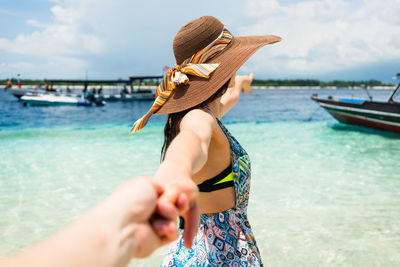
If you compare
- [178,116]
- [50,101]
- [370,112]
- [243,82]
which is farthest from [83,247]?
[50,101]

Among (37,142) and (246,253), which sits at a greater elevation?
(246,253)

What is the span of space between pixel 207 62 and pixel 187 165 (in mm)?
873

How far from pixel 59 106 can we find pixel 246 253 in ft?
122

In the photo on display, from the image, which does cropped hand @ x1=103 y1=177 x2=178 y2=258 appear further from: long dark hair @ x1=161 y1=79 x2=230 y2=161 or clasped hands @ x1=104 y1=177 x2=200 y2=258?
long dark hair @ x1=161 y1=79 x2=230 y2=161

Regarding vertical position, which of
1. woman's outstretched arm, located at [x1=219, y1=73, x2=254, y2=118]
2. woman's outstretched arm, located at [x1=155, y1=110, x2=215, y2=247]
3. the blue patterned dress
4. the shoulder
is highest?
woman's outstretched arm, located at [x1=219, y1=73, x2=254, y2=118]

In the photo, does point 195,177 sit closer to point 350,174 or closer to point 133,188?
point 133,188

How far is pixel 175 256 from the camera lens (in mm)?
1611

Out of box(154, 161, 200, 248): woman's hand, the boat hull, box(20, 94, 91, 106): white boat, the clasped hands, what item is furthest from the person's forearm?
box(20, 94, 91, 106): white boat

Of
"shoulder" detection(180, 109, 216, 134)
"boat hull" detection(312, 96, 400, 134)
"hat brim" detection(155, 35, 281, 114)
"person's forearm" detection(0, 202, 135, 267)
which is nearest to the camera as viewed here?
"person's forearm" detection(0, 202, 135, 267)

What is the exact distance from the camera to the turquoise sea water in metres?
3.94

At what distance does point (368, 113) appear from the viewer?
11586 mm

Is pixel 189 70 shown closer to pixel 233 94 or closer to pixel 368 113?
pixel 233 94

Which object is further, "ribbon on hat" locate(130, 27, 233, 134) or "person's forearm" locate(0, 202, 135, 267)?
"ribbon on hat" locate(130, 27, 233, 134)

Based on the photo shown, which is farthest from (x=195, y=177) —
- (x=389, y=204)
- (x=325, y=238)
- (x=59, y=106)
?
(x=59, y=106)
